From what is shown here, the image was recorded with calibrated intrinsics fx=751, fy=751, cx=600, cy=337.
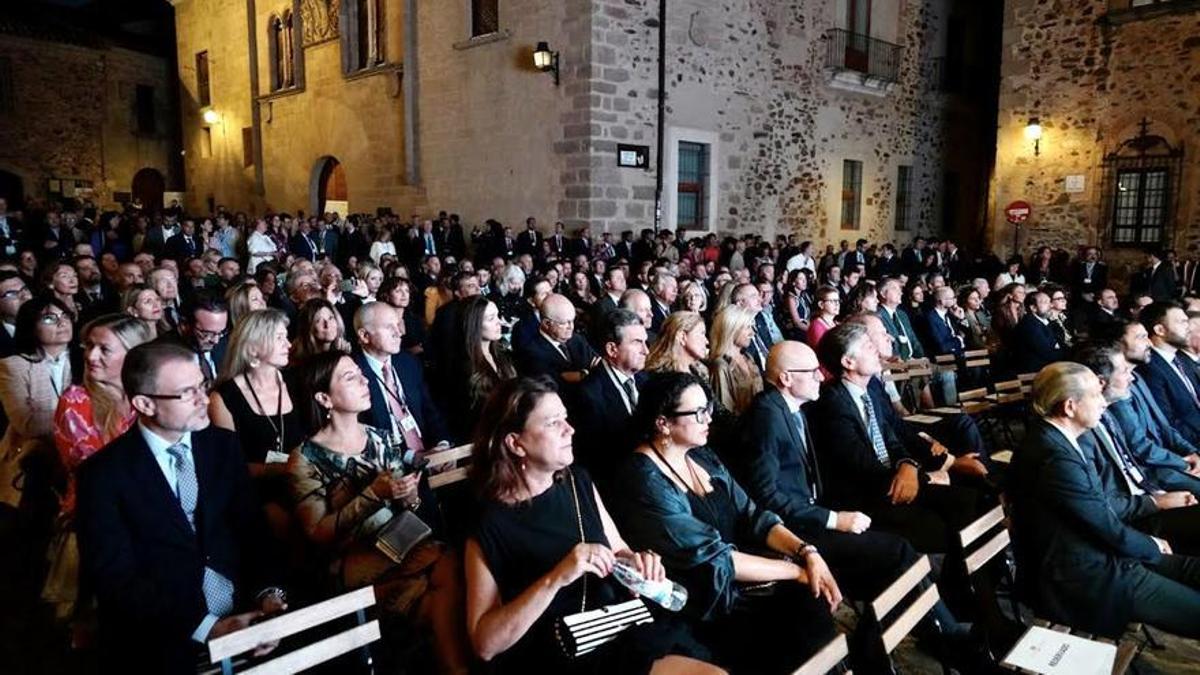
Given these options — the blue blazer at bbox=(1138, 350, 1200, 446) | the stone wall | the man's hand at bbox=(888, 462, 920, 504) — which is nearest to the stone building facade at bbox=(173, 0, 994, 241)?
the stone wall

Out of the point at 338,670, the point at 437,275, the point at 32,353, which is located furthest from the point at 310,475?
the point at 437,275

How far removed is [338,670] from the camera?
98.1 inches

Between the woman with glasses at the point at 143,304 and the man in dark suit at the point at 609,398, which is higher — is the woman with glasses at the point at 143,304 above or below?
above

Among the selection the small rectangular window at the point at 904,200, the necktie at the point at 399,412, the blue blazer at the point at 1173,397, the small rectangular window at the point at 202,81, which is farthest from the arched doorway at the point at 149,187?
the blue blazer at the point at 1173,397

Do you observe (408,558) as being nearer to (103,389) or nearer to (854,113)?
(103,389)

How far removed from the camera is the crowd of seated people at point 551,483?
231 centimetres

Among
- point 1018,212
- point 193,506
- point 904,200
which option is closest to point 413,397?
point 193,506

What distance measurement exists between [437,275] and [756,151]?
816 cm

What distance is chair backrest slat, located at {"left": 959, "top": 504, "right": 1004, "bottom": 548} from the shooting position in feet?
9.41

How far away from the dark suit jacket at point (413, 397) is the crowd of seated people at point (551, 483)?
16mm

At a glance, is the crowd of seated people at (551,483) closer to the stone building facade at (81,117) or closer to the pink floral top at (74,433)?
the pink floral top at (74,433)

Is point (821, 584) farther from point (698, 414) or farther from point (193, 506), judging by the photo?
point (193, 506)

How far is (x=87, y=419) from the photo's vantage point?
3203 mm

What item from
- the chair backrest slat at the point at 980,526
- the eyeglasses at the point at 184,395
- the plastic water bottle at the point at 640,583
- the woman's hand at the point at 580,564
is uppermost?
the eyeglasses at the point at 184,395
